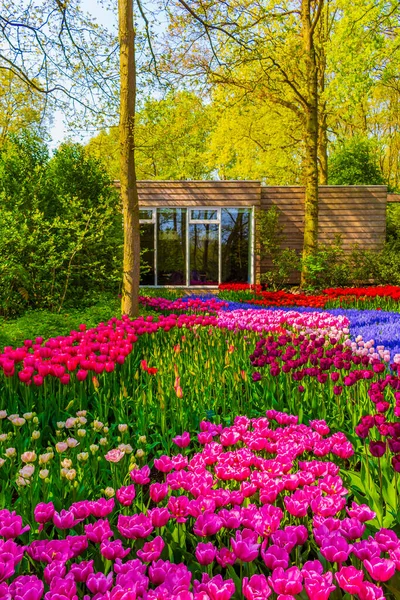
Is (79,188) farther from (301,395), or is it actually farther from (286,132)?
(286,132)

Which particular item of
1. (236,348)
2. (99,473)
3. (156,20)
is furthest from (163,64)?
(99,473)

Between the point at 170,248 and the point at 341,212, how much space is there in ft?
17.2

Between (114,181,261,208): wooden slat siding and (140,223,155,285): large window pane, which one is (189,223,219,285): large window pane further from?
(140,223,155,285): large window pane

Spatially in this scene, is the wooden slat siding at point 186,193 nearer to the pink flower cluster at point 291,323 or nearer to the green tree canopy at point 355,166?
the green tree canopy at point 355,166

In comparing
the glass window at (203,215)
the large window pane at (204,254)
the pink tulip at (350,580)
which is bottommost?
the pink tulip at (350,580)

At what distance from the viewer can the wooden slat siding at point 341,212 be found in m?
15.4

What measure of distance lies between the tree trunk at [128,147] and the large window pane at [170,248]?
7425 mm

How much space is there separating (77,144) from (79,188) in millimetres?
844

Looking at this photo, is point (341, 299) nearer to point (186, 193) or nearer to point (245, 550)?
point (186, 193)

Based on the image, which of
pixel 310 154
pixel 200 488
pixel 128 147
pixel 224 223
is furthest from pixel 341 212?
pixel 200 488

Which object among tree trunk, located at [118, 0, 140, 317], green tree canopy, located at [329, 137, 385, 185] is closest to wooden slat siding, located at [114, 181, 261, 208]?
green tree canopy, located at [329, 137, 385, 185]

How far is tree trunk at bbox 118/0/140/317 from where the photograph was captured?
702 centimetres

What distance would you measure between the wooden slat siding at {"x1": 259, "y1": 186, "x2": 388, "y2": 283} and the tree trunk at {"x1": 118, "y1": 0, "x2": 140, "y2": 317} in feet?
28.5

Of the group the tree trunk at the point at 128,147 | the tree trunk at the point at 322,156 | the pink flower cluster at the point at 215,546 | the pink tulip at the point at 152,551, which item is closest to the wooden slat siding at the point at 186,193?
the tree trunk at the point at 322,156
